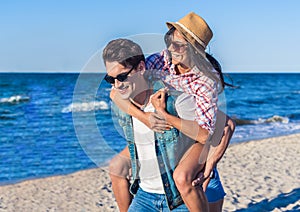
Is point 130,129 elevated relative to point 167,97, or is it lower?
lower

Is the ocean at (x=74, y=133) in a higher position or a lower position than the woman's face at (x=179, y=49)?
lower

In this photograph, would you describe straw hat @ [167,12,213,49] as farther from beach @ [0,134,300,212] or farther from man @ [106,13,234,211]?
beach @ [0,134,300,212]

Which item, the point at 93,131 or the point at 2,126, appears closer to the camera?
the point at 93,131

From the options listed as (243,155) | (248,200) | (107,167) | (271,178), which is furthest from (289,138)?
(107,167)

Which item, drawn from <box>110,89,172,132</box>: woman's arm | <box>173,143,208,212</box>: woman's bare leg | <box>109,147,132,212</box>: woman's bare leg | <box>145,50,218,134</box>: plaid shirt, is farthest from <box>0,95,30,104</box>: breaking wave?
<box>173,143,208,212</box>: woman's bare leg

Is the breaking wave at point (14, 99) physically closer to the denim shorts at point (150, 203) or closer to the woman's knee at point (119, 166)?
the woman's knee at point (119, 166)

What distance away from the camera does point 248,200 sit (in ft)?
21.3

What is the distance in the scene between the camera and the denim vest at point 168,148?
2.54 metres

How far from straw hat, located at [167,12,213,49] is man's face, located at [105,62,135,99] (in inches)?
17.8

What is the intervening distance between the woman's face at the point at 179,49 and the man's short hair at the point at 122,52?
347 mm

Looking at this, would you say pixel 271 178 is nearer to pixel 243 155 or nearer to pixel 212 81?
pixel 243 155

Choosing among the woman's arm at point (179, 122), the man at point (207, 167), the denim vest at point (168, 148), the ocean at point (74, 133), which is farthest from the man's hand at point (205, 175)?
the ocean at point (74, 133)

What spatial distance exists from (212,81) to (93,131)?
690 mm

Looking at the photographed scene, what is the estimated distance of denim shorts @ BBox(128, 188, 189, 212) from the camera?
106 inches
